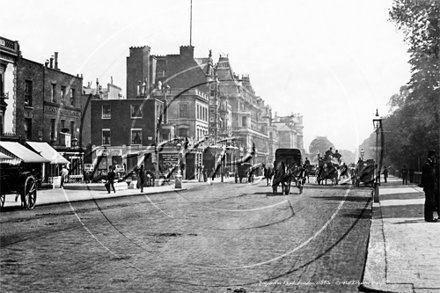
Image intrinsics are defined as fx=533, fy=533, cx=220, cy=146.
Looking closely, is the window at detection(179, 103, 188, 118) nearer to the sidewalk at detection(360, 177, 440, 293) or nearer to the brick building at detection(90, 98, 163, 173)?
the brick building at detection(90, 98, 163, 173)

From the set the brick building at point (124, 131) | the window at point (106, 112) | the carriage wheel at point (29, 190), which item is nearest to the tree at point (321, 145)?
the brick building at point (124, 131)

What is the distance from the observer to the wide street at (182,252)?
7020 millimetres

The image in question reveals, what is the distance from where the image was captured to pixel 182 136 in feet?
220

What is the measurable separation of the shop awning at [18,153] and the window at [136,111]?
83.7 ft

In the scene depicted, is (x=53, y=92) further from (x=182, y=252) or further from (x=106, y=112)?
(x=182, y=252)

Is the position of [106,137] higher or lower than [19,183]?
higher

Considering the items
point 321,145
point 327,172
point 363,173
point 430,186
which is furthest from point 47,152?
point 321,145

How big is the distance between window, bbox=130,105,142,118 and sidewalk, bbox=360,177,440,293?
47660 millimetres

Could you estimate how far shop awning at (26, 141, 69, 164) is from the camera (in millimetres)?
36688

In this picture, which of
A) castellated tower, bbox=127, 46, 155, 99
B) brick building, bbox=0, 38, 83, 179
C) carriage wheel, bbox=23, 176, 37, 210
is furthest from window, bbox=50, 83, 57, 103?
castellated tower, bbox=127, 46, 155, 99

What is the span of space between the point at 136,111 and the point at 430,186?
160ft

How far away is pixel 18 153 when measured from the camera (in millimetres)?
32812

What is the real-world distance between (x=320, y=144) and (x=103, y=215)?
2525 inches
